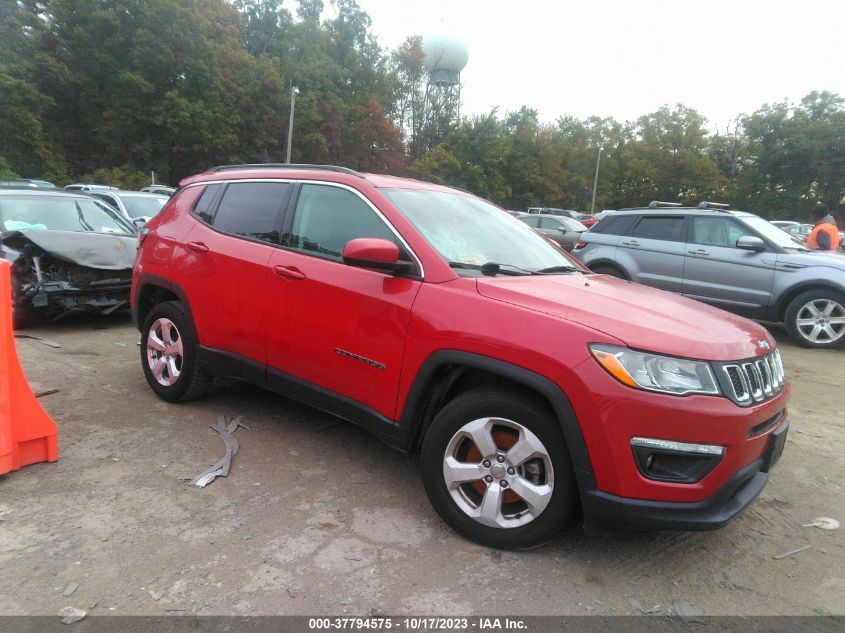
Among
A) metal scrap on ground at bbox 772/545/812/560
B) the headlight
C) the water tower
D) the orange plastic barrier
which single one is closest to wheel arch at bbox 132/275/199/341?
the orange plastic barrier

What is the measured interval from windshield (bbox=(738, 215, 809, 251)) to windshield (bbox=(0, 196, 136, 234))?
27.4ft

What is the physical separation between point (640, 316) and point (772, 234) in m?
6.48

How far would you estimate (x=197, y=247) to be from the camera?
408cm

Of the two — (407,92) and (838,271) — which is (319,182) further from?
(407,92)

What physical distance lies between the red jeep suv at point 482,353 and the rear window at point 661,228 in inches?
204

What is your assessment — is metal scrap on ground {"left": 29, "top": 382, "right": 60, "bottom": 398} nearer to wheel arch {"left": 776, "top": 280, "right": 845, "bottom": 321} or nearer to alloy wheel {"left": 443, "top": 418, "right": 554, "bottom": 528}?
alloy wheel {"left": 443, "top": 418, "right": 554, "bottom": 528}

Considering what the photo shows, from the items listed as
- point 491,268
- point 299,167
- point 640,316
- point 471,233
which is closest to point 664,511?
point 640,316

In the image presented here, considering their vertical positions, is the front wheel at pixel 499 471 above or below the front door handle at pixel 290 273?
below

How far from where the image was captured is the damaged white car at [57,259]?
243 inches

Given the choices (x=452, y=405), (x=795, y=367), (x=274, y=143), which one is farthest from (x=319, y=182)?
(x=274, y=143)

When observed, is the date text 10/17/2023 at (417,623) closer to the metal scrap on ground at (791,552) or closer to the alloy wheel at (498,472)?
the alloy wheel at (498,472)

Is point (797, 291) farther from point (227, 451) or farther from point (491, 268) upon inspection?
point (227, 451)

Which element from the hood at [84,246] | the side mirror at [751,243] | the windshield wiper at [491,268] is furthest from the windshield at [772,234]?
the hood at [84,246]

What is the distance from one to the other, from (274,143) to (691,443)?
4268cm
